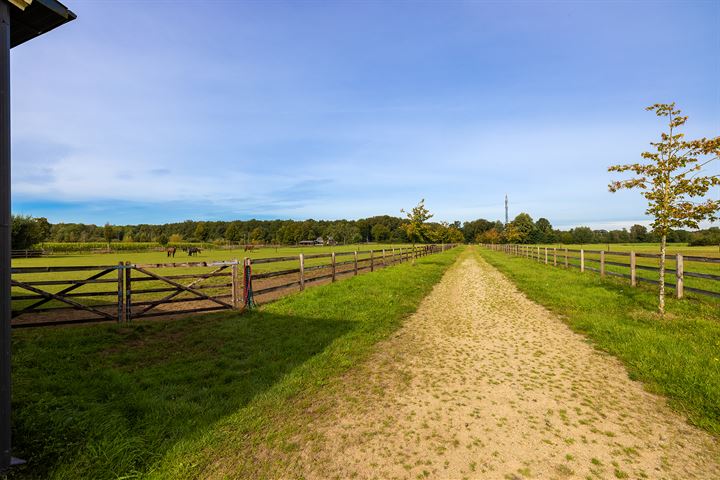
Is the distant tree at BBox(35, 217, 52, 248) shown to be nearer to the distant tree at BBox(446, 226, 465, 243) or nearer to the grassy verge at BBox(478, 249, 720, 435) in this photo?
the grassy verge at BBox(478, 249, 720, 435)

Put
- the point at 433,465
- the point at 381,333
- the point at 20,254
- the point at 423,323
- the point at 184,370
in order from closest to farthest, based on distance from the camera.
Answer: the point at 433,465, the point at 184,370, the point at 381,333, the point at 423,323, the point at 20,254

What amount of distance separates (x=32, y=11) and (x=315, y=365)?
5.38m

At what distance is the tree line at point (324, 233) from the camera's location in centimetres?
9519

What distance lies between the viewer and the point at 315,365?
5.25 meters

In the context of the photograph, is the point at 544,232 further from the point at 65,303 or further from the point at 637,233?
the point at 65,303

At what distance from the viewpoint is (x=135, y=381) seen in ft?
15.2

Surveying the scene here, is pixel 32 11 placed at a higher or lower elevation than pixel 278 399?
higher

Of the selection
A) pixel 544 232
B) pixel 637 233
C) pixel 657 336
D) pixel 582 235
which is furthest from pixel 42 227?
pixel 637 233

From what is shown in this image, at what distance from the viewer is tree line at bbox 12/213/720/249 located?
95.2 meters

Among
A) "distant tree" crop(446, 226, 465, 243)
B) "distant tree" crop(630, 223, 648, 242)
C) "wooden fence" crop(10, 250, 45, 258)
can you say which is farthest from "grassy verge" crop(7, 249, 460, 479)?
"distant tree" crop(630, 223, 648, 242)

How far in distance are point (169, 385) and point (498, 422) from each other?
13.9 ft

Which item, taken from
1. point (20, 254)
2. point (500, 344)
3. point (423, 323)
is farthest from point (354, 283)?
point (20, 254)

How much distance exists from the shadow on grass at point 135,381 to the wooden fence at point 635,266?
359 inches

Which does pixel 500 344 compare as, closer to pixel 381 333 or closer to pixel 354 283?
pixel 381 333
